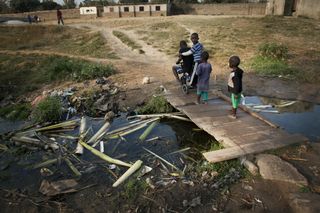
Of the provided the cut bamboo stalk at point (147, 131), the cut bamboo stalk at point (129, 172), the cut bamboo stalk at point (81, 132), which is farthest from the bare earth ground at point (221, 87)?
the cut bamboo stalk at point (147, 131)

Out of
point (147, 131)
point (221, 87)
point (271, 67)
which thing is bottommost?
point (147, 131)

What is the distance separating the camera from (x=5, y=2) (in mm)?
45000

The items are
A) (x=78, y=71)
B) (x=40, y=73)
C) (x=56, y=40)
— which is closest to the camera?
(x=78, y=71)

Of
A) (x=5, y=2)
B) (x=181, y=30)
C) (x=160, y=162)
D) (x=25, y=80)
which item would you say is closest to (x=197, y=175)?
(x=160, y=162)

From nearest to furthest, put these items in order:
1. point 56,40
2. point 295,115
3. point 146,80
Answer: point 295,115 < point 146,80 < point 56,40

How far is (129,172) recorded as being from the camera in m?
5.50

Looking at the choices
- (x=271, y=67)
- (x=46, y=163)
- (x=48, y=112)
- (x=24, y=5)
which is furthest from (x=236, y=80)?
(x=24, y=5)

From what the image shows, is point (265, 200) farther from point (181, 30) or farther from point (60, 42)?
point (60, 42)

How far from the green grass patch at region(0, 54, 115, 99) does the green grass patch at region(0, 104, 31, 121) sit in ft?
5.26

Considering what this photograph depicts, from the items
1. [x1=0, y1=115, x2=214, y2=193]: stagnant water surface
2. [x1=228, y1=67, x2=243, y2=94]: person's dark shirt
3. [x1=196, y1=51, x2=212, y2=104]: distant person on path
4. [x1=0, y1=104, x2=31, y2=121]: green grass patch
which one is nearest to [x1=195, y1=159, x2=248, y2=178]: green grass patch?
[x1=0, y1=115, x2=214, y2=193]: stagnant water surface

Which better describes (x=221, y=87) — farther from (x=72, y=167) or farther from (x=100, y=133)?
(x=72, y=167)

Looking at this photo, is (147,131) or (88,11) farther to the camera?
(88,11)

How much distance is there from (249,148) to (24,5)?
48260mm

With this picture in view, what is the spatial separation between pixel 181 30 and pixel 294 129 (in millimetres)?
18604
